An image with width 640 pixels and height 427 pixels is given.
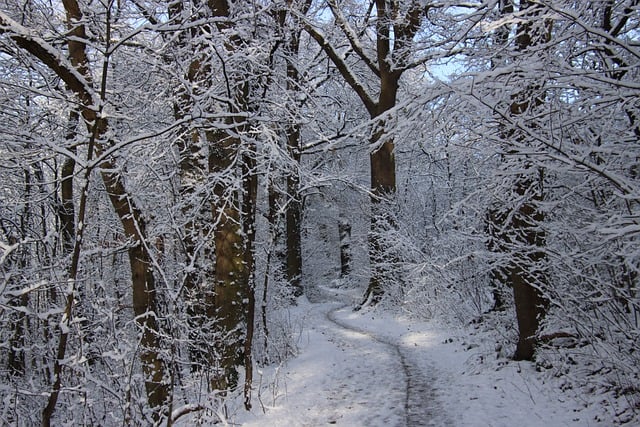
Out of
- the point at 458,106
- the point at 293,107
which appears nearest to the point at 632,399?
the point at 458,106

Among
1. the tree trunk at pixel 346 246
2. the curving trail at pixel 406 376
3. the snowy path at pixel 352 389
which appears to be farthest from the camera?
the tree trunk at pixel 346 246

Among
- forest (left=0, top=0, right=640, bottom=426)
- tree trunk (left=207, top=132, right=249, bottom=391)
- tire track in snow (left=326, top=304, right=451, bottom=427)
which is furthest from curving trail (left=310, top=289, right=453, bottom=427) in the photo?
tree trunk (left=207, top=132, right=249, bottom=391)

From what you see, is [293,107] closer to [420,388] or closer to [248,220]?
[248,220]

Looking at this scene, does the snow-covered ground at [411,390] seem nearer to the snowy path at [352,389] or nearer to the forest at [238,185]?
the snowy path at [352,389]

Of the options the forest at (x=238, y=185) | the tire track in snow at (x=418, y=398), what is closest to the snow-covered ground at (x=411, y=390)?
the tire track in snow at (x=418, y=398)

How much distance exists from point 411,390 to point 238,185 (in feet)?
13.2

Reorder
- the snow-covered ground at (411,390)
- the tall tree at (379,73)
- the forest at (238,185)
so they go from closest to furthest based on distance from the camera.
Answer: the forest at (238,185) → the snow-covered ground at (411,390) → the tall tree at (379,73)

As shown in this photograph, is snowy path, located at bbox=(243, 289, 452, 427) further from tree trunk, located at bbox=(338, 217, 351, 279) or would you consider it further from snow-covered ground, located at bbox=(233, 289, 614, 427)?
tree trunk, located at bbox=(338, 217, 351, 279)

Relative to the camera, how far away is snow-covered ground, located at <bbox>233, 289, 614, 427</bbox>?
19.0 ft

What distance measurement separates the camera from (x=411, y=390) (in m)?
7.18

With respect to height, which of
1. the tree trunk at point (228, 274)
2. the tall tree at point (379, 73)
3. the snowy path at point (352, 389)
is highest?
the tall tree at point (379, 73)

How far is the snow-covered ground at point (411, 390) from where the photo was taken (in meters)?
5.79

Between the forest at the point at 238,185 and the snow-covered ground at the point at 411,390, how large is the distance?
0.44m

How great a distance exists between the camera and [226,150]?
7.36m
